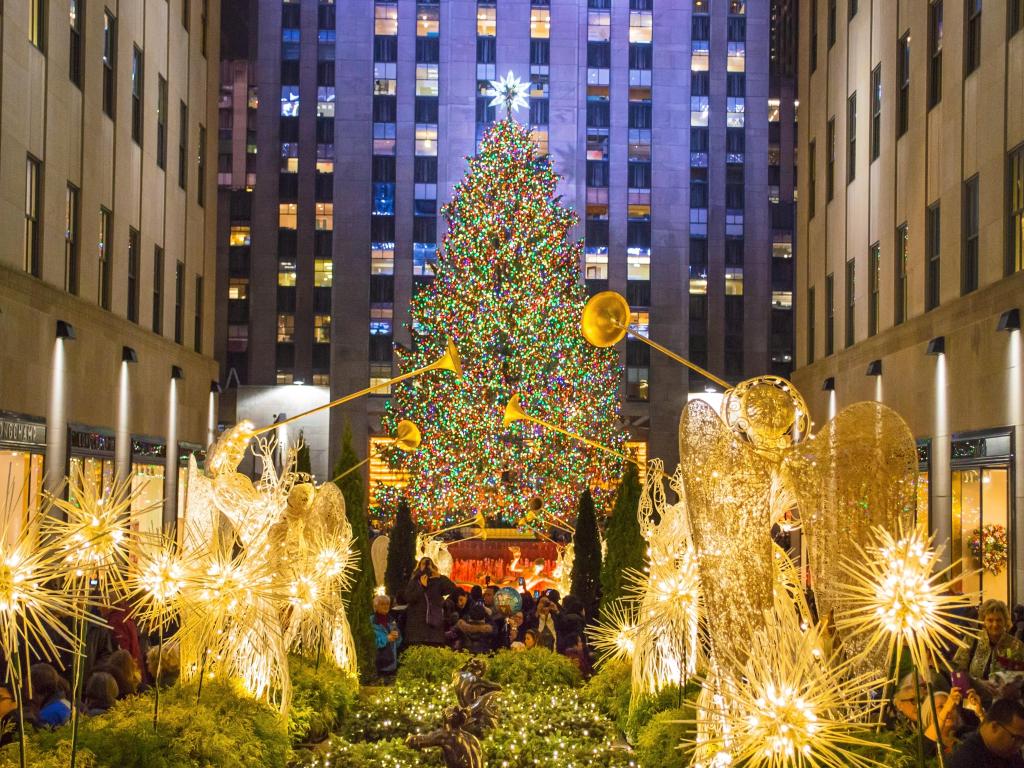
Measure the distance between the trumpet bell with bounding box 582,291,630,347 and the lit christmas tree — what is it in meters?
26.0

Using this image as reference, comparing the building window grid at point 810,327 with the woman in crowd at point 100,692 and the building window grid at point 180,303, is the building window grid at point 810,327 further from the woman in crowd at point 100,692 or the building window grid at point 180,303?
the woman in crowd at point 100,692

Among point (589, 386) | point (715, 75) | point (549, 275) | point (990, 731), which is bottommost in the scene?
point (990, 731)

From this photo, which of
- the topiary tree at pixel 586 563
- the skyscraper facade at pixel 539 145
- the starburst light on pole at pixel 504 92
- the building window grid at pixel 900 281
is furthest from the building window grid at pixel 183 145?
the starburst light on pole at pixel 504 92

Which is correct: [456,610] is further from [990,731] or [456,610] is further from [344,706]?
[990,731]

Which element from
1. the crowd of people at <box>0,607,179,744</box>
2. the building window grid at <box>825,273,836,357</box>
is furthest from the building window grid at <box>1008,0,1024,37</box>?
the crowd of people at <box>0,607,179,744</box>

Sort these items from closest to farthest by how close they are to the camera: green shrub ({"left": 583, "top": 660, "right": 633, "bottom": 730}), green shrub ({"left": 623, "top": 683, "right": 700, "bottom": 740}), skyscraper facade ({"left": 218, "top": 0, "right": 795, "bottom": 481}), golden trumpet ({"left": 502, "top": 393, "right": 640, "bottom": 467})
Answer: golden trumpet ({"left": 502, "top": 393, "right": 640, "bottom": 467}) < green shrub ({"left": 623, "top": 683, "right": 700, "bottom": 740}) < green shrub ({"left": 583, "top": 660, "right": 633, "bottom": 730}) < skyscraper facade ({"left": 218, "top": 0, "right": 795, "bottom": 481})

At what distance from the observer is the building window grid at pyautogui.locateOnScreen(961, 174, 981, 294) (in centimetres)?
1986

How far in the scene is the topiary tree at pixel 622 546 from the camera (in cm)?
1700

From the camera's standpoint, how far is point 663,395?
55188 millimetres

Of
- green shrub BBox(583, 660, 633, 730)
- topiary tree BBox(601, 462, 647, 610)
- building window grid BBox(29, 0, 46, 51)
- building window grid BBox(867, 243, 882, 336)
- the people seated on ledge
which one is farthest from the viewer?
building window grid BBox(867, 243, 882, 336)

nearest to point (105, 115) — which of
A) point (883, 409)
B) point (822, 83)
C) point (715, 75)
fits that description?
point (822, 83)

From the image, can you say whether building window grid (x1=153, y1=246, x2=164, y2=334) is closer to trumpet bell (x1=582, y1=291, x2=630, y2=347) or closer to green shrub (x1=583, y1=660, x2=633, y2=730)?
green shrub (x1=583, y1=660, x2=633, y2=730)

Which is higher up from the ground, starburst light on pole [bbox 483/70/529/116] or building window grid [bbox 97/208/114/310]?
starburst light on pole [bbox 483/70/529/116]

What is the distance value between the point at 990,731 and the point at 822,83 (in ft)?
88.7
